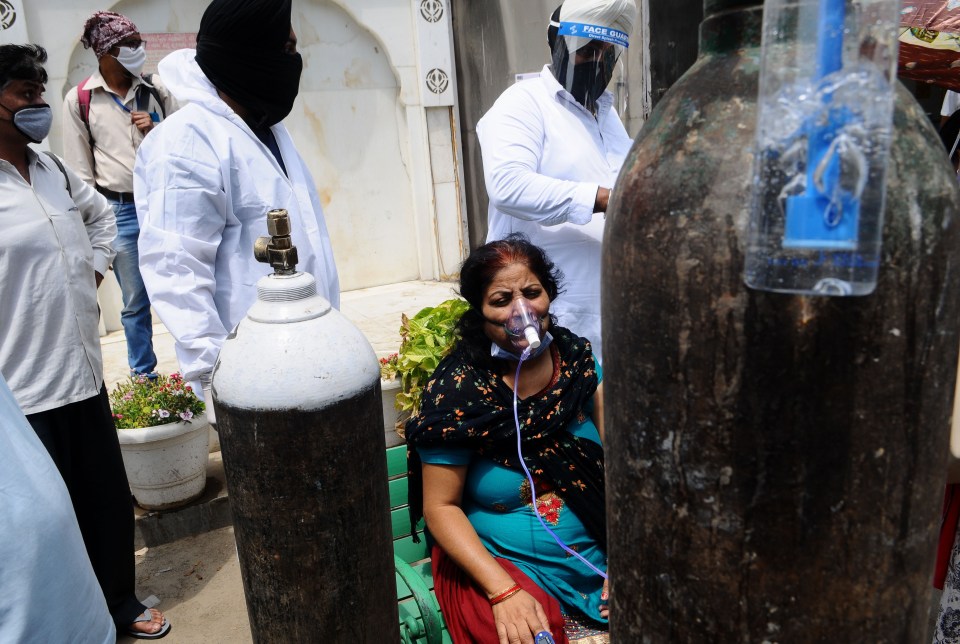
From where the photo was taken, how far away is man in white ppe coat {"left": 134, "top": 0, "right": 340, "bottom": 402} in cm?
212

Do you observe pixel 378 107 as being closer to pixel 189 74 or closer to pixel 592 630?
pixel 189 74

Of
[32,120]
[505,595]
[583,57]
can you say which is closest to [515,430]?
[505,595]

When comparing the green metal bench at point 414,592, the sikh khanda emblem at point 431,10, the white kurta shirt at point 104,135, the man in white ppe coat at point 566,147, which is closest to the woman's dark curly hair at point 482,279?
the man in white ppe coat at point 566,147

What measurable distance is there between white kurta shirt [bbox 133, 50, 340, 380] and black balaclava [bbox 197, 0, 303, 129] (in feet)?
0.24

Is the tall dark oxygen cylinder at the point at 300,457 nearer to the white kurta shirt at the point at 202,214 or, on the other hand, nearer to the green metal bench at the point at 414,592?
the green metal bench at the point at 414,592

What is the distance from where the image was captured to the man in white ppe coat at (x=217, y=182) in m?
2.12

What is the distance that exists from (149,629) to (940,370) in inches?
121

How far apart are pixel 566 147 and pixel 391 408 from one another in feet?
4.80

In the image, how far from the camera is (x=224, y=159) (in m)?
2.19

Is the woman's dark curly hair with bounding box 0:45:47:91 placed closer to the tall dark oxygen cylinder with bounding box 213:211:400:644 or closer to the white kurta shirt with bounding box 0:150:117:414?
the white kurta shirt with bounding box 0:150:117:414

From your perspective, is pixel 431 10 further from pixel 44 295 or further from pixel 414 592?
pixel 414 592

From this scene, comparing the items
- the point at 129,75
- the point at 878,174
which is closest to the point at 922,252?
the point at 878,174

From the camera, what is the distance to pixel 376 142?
729 cm

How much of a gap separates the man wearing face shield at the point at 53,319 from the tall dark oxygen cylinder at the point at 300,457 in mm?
1321
